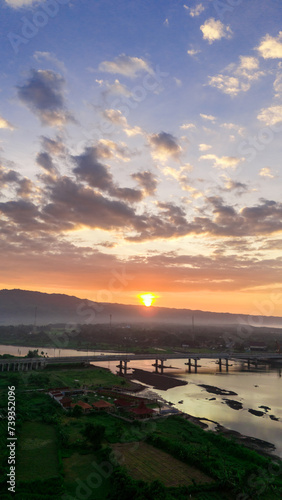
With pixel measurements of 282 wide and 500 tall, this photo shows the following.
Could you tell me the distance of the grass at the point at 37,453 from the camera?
27.0 meters

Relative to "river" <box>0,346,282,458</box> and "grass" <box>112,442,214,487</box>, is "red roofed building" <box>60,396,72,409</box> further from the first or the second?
"river" <box>0,346,282,458</box>

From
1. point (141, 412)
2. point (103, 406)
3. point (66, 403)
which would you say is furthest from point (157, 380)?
point (66, 403)

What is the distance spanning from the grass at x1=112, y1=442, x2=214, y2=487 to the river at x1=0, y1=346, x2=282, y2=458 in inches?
635

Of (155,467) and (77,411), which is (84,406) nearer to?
(77,411)

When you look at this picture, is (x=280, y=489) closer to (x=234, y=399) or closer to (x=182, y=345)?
(x=234, y=399)

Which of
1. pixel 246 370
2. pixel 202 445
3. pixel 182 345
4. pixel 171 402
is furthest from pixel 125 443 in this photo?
pixel 182 345

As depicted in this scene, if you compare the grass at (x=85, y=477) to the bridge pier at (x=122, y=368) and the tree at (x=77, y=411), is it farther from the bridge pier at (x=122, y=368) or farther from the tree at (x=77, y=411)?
the bridge pier at (x=122, y=368)

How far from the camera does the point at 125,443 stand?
34750 millimetres

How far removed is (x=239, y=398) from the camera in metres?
65.6

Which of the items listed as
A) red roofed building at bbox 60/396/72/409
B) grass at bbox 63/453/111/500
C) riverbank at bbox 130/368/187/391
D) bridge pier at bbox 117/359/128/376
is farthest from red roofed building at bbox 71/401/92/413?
bridge pier at bbox 117/359/128/376

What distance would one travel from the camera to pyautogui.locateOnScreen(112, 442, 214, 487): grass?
88.4ft

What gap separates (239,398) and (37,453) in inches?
1897

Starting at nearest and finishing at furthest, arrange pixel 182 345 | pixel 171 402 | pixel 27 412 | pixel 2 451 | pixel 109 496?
pixel 109 496, pixel 2 451, pixel 27 412, pixel 171 402, pixel 182 345

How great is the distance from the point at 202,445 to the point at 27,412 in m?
25.2
